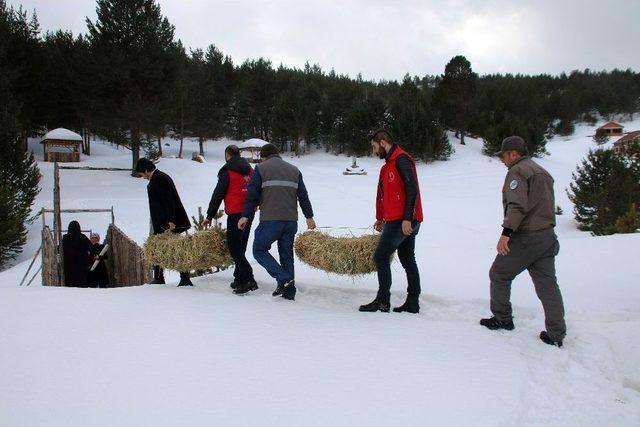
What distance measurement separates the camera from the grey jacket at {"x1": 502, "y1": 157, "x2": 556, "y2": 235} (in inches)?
154

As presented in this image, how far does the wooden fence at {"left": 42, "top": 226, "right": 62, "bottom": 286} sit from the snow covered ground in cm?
389

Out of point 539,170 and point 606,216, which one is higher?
point 539,170

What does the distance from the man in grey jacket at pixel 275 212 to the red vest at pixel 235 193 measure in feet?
1.21

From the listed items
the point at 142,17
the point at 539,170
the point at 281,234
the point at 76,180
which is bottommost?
the point at 76,180

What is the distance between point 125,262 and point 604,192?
17.3 m

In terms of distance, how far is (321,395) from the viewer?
2.96 m

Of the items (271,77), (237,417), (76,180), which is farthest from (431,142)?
(237,417)

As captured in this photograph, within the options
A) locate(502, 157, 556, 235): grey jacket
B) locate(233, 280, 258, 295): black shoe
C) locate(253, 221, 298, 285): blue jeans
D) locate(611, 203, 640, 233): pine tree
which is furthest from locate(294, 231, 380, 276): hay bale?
locate(611, 203, 640, 233): pine tree

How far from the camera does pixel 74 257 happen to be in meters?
8.52

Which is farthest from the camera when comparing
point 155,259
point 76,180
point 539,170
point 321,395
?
point 76,180

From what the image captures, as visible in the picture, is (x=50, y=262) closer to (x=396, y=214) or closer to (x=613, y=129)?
(x=396, y=214)

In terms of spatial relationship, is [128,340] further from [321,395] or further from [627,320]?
[627,320]

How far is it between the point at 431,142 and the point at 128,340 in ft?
120

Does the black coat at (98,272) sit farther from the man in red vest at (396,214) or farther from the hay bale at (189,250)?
the man in red vest at (396,214)
